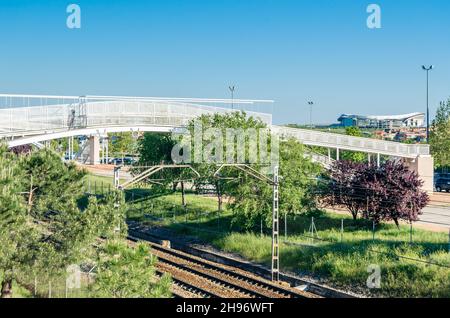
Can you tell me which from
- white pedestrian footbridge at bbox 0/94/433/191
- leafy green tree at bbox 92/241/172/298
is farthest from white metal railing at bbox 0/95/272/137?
leafy green tree at bbox 92/241/172/298

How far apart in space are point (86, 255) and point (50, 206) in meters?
6.00

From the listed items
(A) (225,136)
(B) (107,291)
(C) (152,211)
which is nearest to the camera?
(B) (107,291)

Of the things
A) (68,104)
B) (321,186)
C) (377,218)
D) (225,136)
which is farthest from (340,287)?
(68,104)

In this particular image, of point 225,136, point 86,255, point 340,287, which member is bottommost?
point 340,287

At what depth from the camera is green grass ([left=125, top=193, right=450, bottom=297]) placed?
74.9 ft

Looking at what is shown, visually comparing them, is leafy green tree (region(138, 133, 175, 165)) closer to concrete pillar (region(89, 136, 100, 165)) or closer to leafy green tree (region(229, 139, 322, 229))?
leafy green tree (region(229, 139, 322, 229))

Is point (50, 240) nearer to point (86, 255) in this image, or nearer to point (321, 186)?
point (86, 255)

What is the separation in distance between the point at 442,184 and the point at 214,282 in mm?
34494

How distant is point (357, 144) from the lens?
5253cm

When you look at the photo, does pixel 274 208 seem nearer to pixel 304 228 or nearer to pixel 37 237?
pixel 304 228

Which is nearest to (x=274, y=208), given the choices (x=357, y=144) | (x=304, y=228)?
(x=304, y=228)

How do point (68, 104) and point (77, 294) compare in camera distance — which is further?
point (68, 104)

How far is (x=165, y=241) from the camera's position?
34.5 meters
